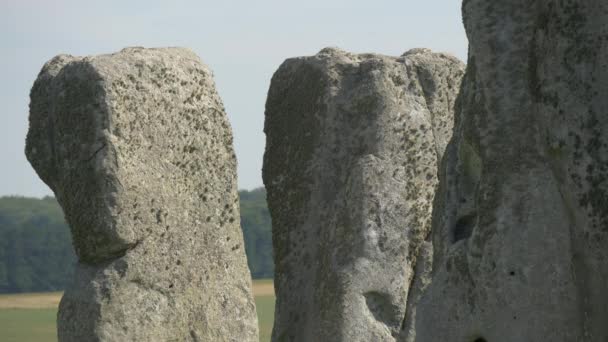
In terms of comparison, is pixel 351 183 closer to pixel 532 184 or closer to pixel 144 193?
pixel 144 193

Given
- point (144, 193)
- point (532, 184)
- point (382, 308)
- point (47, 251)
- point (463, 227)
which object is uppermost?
point (532, 184)

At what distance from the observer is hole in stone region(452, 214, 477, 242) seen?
6.64 metres

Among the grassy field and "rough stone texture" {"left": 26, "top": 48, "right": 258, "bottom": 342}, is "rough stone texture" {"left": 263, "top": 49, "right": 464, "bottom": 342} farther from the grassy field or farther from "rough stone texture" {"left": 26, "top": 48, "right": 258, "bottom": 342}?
the grassy field

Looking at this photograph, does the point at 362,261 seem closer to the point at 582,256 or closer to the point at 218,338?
the point at 218,338

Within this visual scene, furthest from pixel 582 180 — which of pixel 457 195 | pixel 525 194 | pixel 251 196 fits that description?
pixel 251 196

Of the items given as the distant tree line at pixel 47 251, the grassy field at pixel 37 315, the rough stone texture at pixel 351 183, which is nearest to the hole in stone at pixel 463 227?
the rough stone texture at pixel 351 183

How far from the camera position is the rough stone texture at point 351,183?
12.3 metres

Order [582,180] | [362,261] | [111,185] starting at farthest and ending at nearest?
[362,261], [111,185], [582,180]

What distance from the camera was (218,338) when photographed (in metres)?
12.6

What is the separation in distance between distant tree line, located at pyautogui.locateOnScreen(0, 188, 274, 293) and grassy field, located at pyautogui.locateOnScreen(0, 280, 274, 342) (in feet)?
19.0

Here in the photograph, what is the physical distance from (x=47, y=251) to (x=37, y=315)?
1886cm

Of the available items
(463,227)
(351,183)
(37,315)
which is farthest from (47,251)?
(463,227)

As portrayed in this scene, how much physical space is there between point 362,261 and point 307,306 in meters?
0.71

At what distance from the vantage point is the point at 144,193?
1177cm
